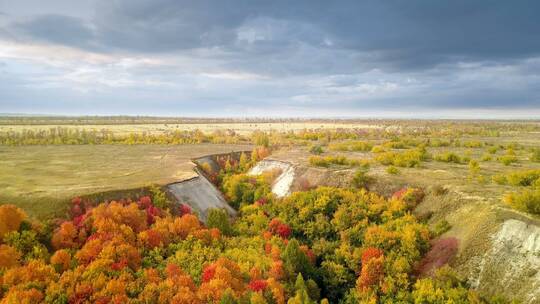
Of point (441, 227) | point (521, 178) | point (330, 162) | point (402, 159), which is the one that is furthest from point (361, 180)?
point (521, 178)

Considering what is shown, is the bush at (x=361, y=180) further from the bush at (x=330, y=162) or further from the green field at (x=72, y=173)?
the green field at (x=72, y=173)

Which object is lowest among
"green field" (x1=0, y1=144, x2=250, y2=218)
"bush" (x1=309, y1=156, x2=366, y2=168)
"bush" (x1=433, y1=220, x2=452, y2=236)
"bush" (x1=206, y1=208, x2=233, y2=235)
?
"bush" (x1=206, y1=208, x2=233, y2=235)

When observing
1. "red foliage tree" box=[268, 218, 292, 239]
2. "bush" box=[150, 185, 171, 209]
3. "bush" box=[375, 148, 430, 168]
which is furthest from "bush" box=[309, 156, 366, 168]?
"bush" box=[150, 185, 171, 209]

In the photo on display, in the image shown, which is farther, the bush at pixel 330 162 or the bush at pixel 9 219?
the bush at pixel 330 162

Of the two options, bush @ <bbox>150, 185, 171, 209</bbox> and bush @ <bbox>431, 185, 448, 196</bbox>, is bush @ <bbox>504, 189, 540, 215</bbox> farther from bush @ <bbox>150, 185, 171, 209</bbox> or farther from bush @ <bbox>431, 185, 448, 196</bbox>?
bush @ <bbox>150, 185, 171, 209</bbox>

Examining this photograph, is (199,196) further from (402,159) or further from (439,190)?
(402,159)

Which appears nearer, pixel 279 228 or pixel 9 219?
pixel 9 219

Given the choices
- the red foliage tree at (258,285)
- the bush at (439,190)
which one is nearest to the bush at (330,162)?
the bush at (439,190)

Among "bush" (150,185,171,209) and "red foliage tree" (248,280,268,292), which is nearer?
"red foliage tree" (248,280,268,292)
